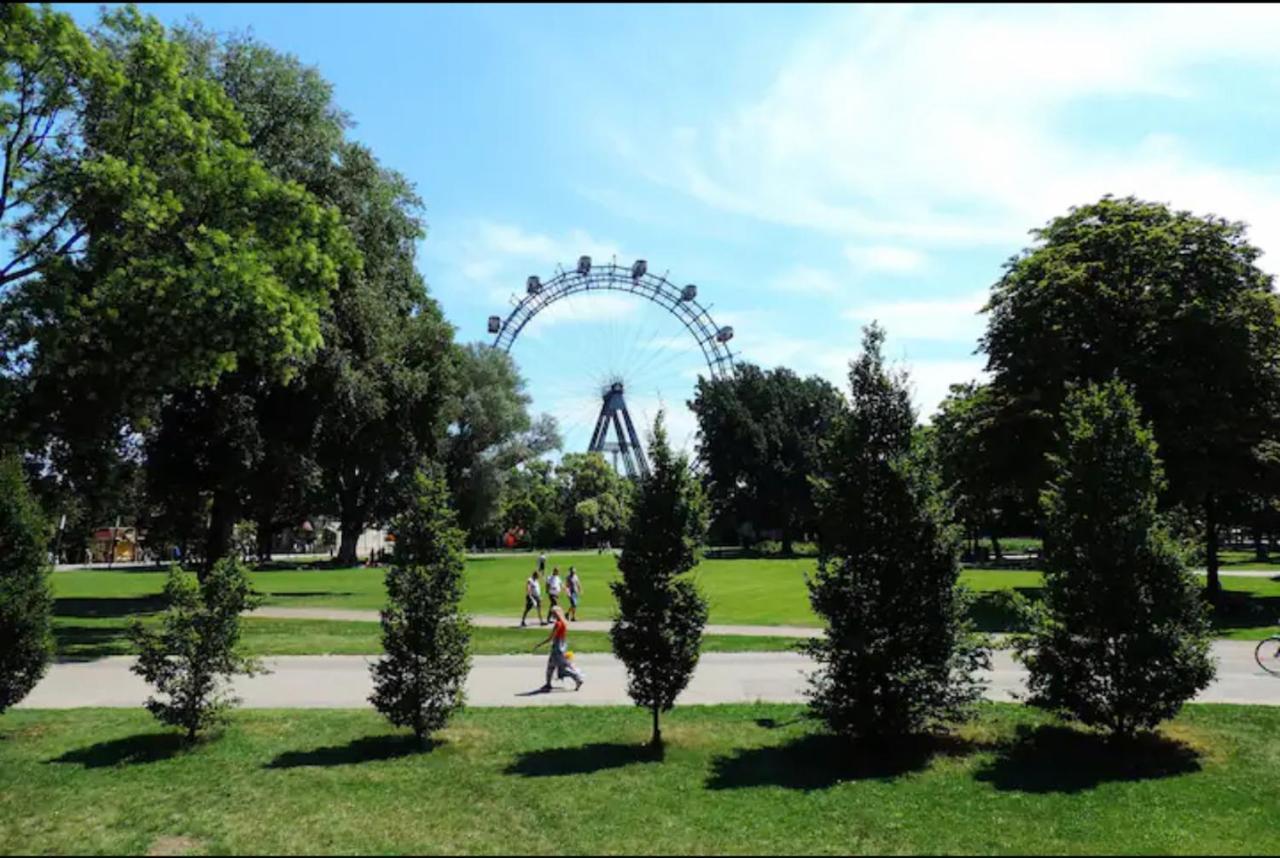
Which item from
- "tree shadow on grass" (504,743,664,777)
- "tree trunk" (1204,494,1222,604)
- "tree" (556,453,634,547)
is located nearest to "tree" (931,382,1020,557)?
"tree trunk" (1204,494,1222,604)

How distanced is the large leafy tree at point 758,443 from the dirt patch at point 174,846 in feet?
235

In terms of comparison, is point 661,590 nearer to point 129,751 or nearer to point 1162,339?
point 129,751

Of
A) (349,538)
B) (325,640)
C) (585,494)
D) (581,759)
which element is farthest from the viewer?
(585,494)

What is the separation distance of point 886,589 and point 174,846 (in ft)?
30.2

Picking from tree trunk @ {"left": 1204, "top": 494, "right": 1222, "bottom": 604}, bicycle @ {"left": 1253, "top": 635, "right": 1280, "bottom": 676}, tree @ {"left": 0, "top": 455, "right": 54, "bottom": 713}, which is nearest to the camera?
tree @ {"left": 0, "top": 455, "right": 54, "bottom": 713}

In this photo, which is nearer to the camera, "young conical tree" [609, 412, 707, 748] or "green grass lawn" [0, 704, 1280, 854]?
"green grass lawn" [0, 704, 1280, 854]

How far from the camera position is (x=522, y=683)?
1745 cm

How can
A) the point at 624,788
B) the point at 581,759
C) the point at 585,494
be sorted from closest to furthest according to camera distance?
the point at 624,788 < the point at 581,759 < the point at 585,494

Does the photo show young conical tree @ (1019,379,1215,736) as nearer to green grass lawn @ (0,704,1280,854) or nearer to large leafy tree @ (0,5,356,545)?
green grass lawn @ (0,704,1280,854)

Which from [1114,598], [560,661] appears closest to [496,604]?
[560,661]

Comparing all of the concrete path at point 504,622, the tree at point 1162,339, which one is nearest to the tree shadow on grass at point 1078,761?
the concrete path at point 504,622

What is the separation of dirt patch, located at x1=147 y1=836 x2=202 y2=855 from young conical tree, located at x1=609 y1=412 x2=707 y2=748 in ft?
18.8

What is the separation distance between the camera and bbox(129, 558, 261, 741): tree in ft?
40.4

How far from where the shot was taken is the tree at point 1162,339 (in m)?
26.6
